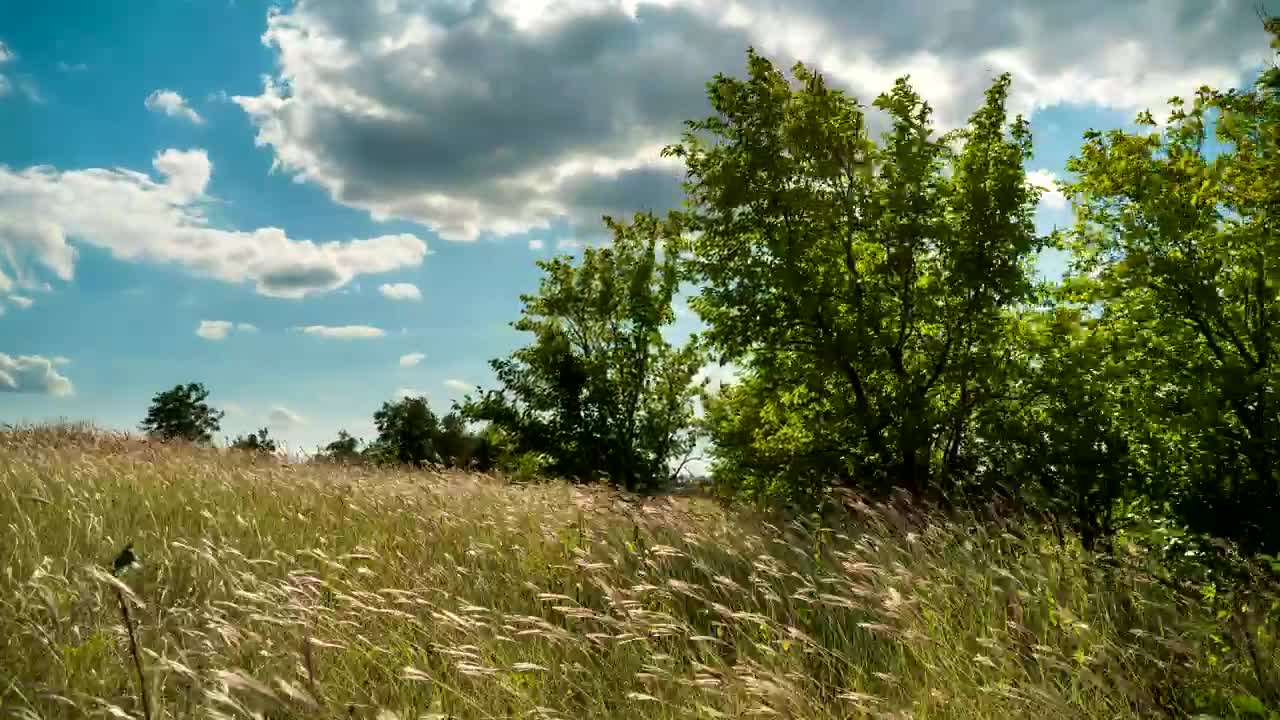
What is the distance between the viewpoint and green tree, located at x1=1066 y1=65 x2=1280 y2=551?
1141 centimetres

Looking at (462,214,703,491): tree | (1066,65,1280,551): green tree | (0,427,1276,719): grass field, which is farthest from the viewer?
(462,214,703,491): tree

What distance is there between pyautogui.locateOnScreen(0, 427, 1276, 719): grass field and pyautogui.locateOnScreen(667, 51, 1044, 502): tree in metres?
4.80

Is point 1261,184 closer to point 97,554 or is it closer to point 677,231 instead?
point 97,554

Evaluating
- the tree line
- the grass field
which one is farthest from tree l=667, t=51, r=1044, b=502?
the grass field

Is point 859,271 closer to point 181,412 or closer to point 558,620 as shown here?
point 558,620

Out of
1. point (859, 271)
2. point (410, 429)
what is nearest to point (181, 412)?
point (410, 429)

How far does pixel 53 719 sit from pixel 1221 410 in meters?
13.7

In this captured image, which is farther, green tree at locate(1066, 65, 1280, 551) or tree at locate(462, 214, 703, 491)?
tree at locate(462, 214, 703, 491)

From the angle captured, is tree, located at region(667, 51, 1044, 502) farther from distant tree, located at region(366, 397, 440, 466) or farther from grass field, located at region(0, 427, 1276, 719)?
distant tree, located at region(366, 397, 440, 466)

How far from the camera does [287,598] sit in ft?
17.6

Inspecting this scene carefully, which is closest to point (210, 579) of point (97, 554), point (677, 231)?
point (97, 554)

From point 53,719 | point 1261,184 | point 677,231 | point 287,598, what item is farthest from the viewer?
point 677,231

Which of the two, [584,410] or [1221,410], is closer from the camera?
[1221,410]

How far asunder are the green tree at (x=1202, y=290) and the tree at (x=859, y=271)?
1.89m
